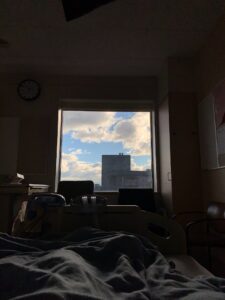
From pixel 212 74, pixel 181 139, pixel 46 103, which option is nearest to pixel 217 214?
pixel 181 139

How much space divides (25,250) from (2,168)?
9.48ft

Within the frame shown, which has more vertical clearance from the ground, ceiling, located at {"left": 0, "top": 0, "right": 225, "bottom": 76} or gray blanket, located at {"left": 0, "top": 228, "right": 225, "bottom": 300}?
ceiling, located at {"left": 0, "top": 0, "right": 225, "bottom": 76}

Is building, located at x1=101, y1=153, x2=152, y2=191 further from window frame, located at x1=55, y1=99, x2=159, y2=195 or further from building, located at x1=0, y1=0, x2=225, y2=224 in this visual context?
building, located at x1=0, y1=0, x2=225, y2=224

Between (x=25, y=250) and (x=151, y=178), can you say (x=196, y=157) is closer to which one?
(x=151, y=178)

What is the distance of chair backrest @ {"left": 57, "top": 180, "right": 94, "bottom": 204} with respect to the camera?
3.10 meters

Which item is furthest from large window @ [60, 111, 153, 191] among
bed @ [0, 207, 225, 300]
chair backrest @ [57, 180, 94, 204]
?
bed @ [0, 207, 225, 300]

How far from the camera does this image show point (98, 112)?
4086 millimetres

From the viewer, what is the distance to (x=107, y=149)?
4012mm

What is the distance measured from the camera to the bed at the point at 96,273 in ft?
2.02

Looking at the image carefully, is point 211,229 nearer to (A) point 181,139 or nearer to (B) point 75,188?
(A) point 181,139

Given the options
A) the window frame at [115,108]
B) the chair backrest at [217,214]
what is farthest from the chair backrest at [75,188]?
the chair backrest at [217,214]

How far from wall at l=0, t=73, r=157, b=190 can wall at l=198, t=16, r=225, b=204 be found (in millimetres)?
931

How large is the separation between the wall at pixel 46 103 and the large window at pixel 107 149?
0.85 feet

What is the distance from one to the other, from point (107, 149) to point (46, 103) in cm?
116
